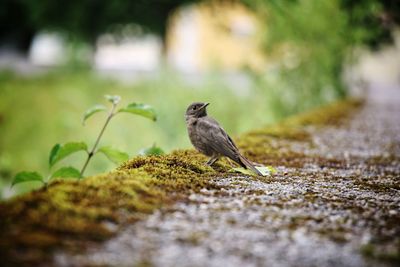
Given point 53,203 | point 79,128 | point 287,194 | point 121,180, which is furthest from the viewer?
point 79,128

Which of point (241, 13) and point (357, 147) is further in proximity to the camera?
point (241, 13)

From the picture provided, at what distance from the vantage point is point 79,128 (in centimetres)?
1294

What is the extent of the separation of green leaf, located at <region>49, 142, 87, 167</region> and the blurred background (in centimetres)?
488

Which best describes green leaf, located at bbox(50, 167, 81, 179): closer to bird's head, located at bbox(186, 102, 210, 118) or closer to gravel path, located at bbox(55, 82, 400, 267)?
gravel path, located at bbox(55, 82, 400, 267)

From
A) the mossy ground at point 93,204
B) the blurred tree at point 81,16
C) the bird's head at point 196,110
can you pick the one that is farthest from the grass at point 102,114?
the mossy ground at point 93,204

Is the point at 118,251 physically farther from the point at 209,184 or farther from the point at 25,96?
the point at 25,96

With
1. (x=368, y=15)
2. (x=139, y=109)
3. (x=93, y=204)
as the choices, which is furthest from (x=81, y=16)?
(x=93, y=204)

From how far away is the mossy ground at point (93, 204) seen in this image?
188 centimetres

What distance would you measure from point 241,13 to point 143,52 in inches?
289

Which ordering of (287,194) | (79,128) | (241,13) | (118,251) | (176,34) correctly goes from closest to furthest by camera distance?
(118,251), (287,194), (79,128), (241,13), (176,34)

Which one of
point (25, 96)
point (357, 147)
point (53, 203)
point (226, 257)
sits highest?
point (25, 96)

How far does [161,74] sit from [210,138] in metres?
10.2

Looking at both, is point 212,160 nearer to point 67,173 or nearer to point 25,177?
point 67,173

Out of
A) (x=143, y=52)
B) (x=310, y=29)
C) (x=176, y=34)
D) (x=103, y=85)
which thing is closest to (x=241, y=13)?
(x=176, y=34)
